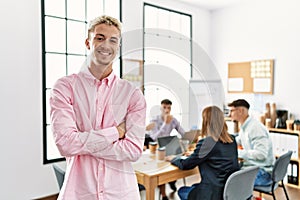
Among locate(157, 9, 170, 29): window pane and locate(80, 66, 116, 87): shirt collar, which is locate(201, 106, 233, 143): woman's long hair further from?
locate(157, 9, 170, 29): window pane

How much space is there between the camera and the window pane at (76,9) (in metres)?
3.29

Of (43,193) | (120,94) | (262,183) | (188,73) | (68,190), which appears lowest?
(43,193)

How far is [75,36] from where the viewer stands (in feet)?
11.1

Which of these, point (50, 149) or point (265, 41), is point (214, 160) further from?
point (265, 41)

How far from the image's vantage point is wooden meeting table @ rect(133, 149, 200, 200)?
2.01m

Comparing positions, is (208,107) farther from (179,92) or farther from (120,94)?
(120,94)

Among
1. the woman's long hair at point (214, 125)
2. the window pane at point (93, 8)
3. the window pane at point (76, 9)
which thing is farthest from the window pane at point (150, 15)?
the woman's long hair at point (214, 125)

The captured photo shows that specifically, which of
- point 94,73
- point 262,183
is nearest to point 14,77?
point 94,73

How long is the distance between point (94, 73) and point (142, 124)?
0.30 metres

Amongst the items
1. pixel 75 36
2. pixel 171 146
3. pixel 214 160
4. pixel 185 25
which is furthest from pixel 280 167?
pixel 185 25

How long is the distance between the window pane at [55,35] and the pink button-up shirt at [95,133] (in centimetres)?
227

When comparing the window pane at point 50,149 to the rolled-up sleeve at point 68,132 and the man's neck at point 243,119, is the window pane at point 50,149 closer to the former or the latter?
the man's neck at point 243,119

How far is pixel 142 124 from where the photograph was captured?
45.1 inches

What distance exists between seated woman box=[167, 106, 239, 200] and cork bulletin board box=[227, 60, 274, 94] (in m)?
2.41
